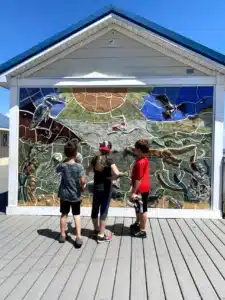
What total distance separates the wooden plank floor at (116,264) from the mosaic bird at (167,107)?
2.26 m

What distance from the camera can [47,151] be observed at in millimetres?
7523

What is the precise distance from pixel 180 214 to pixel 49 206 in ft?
9.03

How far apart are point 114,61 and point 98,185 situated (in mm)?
3047

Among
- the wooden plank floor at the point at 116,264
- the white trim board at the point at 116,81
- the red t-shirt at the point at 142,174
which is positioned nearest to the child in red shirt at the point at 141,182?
the red t-shirt at the point at 142,174

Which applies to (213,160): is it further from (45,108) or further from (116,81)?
(45,108)

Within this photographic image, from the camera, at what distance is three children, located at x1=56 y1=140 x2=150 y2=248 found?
5.43 m

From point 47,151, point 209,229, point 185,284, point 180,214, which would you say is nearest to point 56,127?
point 47,151

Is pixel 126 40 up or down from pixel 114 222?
up

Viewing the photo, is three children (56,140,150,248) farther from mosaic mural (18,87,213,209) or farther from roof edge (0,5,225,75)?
roof edge (0,5,225,75)

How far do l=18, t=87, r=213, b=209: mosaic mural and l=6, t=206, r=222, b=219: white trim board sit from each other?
105mm

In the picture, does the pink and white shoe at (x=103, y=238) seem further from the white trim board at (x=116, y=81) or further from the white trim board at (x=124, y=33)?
the white trim board at (x=124, y=33)

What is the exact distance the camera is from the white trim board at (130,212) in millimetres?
7242

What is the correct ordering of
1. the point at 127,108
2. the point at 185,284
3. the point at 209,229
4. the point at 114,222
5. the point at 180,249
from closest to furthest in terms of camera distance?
the point at 185,284
the point at 180,249
the point at 209,229
the point at 114,222
the point at 127,108

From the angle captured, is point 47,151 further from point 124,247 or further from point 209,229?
point 209,229
